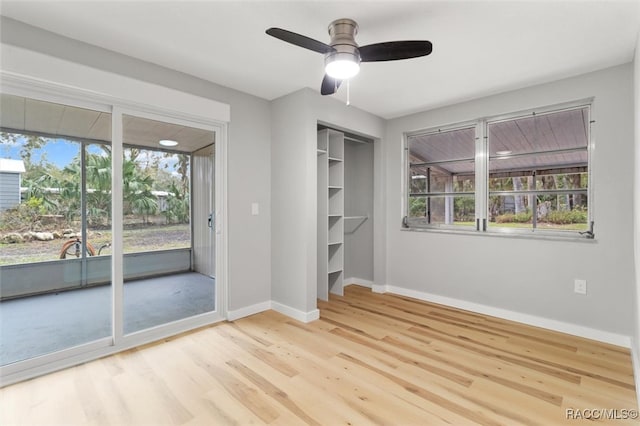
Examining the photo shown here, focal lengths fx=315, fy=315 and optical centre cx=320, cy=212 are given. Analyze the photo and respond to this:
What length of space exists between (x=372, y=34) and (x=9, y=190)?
9.07ft

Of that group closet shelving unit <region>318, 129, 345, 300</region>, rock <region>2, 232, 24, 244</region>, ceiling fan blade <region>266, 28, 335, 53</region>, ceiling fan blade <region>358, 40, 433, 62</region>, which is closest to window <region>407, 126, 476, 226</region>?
closet shelving unit <region>318, 129, 345, 300</region>

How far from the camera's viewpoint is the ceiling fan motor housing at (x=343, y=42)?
202cm

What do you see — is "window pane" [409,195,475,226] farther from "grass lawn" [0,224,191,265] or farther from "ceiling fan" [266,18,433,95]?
"grass lawn" [0,224,191,265]

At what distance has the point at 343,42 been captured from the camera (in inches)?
80.4

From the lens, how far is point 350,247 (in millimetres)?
4910

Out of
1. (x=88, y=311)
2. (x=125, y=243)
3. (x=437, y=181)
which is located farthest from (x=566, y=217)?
(x=88, y=311)

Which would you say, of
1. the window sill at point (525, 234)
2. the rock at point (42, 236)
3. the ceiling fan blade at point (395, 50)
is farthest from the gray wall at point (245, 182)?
the window sill at point (525, 234)

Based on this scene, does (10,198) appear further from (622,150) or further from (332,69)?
(622,150)

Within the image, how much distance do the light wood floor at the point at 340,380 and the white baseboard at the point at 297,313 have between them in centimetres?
17

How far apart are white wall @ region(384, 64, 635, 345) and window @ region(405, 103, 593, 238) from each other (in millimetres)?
135

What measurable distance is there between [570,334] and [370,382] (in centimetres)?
Answer: 217

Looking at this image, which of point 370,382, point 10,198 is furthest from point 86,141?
point 370,382

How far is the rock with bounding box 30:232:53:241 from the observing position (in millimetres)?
2312

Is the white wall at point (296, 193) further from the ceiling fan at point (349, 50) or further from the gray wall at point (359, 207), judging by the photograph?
the ceiling fan at point (349, 50)
